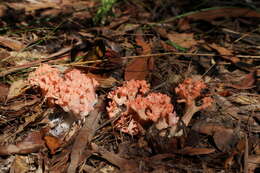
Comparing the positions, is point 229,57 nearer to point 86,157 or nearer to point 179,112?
point 179,112

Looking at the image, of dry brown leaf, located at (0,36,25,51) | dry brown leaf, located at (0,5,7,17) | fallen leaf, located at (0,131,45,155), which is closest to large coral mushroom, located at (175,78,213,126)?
fallen leaf, located at (0,131,45,155)

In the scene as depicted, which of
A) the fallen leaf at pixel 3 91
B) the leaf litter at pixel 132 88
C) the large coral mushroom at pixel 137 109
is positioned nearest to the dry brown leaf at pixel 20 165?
the leaf litter at pixel 132 88

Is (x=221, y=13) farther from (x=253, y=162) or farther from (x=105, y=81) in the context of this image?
(x=253, y=162)

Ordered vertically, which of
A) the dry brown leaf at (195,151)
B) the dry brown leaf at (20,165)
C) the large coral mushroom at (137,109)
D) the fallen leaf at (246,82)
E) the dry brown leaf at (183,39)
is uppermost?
the dry brown leaf at (183,39)

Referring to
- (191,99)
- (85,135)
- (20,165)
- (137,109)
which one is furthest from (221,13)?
(20,165)

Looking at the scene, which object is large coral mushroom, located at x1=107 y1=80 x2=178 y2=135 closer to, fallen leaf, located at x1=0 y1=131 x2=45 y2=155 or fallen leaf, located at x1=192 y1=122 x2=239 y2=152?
fallen leaf, located at x1=192 y1=122 x2=239 y2=152

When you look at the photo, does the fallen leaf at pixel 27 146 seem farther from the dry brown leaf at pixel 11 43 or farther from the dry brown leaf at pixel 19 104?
the dry brown leaf at pixel 11 43

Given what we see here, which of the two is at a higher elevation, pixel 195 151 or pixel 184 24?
pixel 184 24
